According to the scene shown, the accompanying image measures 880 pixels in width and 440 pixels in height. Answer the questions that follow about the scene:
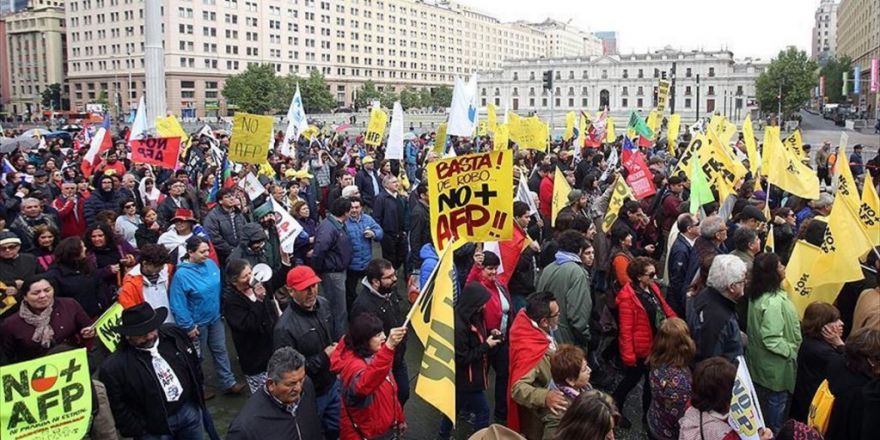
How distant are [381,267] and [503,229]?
102 cm

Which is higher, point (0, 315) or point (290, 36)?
point (290, 36)

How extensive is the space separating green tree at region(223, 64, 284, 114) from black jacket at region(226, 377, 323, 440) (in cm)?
Result: 8661

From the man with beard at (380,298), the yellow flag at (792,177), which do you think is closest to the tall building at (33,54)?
the yellow flag at (792,177)

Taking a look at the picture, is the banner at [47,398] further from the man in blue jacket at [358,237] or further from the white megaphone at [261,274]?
the man in blue jacket at [358,237]

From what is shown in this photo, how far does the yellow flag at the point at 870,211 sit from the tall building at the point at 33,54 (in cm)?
12323

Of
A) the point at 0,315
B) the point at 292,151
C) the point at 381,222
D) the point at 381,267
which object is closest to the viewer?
the point at 381,267

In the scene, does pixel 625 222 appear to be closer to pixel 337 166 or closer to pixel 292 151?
pixel 337 166

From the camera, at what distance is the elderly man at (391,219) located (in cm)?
1009

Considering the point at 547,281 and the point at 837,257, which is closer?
the point at 837,257

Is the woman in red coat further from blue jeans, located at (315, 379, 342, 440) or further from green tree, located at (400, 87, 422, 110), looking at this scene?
green tree, located at (400, 87, 422, 110)

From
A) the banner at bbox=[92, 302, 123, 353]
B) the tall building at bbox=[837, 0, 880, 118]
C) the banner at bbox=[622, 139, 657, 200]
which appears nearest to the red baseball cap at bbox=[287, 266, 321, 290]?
the banner at bbox=[92, 302, 123, 353]

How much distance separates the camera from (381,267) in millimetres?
5574

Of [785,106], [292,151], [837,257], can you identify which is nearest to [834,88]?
[785,106]

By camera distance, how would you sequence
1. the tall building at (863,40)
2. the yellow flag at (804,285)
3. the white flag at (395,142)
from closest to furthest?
the yellow flag at (804,285) < the white flag at (395,142) < the tall building at (863,40)
